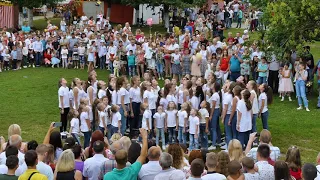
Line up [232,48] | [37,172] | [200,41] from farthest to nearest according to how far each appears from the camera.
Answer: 1. [200,41]
2. [232,48]
3. [37,172]

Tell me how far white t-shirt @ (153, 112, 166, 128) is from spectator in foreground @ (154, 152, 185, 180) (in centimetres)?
640

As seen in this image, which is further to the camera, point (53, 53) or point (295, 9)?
point (53, 53)

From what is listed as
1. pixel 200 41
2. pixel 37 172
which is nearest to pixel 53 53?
pixel 200 41

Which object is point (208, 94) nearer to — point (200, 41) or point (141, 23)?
point (200, 41)

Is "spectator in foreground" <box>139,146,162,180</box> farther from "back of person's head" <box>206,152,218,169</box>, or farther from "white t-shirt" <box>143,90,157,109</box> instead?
"white t-shirt" <box>143,90,157,109</box>

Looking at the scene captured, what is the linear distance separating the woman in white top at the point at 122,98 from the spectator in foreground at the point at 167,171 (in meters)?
7.21

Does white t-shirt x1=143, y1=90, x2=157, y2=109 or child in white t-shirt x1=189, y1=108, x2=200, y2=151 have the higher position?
white t-shirt x1=143, y1=90, x2=157, y2=109

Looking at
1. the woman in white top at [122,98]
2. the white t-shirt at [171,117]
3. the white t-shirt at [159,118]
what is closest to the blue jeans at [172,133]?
the white t-shirt at [171,117]

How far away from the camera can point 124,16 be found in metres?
41.4

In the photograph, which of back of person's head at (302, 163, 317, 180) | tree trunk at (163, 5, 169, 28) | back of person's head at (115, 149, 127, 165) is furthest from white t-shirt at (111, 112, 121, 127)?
tree trunk at (163, 5, 169, 28)

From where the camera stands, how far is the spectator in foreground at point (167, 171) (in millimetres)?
7828

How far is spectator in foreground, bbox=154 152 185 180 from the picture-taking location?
7828 millimetres

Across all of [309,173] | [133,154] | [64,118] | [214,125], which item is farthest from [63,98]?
[309,173]

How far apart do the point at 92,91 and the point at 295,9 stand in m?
7.12
